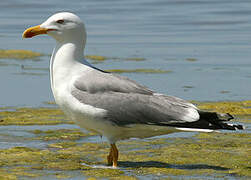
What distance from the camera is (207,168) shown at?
704 centimetres

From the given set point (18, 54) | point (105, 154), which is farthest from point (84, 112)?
point (18, 54)

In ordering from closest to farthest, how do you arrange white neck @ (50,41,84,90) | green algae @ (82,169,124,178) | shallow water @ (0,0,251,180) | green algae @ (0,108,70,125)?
green algae @ (82,169,124,178)
white neck @ (50,41,84,90)
shallow water @ (0,0,251,180)
green algae @ (0,108,70,125)

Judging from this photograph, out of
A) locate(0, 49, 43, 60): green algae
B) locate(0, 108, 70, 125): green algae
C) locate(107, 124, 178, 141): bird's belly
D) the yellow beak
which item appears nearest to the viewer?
locate(107, 124, 178, 141): bird's belly

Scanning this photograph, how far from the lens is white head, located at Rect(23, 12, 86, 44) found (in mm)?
7164

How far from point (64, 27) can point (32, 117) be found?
2.90 metres

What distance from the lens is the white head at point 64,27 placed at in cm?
716

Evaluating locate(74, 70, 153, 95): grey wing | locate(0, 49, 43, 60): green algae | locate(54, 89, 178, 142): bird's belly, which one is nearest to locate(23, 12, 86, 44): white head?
locate(74, 70, 153, 95): grey wing

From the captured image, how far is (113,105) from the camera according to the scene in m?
6.91

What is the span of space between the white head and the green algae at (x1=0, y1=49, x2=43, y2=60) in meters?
8.50

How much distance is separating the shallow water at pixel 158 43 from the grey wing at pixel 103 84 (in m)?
3.81

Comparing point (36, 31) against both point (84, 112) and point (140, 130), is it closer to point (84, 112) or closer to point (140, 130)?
point (84, 112)

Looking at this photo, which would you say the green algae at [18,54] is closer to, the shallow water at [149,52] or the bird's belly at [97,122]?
the shallow water at [149,52]

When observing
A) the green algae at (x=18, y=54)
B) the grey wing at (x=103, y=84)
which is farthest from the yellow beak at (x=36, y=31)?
the green algae at (x=18, y=54)

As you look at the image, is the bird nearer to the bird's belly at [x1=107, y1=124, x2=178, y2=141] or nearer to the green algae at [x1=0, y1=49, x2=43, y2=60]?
the bird's belly at [x1=107, y1=124, x2=178, y2=141]
